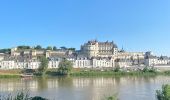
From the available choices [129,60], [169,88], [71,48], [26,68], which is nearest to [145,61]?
[129,60]

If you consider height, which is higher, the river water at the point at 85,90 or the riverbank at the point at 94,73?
the riverbank at the point at 94,73

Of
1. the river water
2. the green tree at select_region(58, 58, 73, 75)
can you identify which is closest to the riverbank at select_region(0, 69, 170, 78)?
the green tree at select_region(58, 58, 73, 75)

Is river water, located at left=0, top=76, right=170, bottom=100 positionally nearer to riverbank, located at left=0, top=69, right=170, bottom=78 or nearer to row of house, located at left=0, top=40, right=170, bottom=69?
riverbank, located at left=0, top=69, right=170, bottom=78

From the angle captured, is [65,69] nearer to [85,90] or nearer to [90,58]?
[90,58]

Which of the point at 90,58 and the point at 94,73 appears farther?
the point at 90,58

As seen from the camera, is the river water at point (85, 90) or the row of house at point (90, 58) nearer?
the river water at point (85, 90)

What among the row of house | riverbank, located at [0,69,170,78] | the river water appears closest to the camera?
the river water

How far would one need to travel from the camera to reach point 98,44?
5150 centimetres

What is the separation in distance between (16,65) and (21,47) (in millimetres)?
14882

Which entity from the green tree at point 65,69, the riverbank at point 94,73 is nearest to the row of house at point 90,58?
the riverbank at point 94,73

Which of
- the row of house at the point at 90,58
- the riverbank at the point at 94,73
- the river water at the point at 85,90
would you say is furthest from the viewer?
the row of house at the point at 90,58

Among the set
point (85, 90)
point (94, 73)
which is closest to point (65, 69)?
point (94, 73)

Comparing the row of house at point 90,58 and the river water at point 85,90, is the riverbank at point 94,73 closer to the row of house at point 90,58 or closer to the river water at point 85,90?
the row of house at point 90,58

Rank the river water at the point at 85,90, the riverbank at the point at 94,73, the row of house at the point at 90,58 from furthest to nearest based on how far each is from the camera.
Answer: the row of house at the point at 90,58, the riverbank at the point at 94,73, the river water at the point at 85,90
